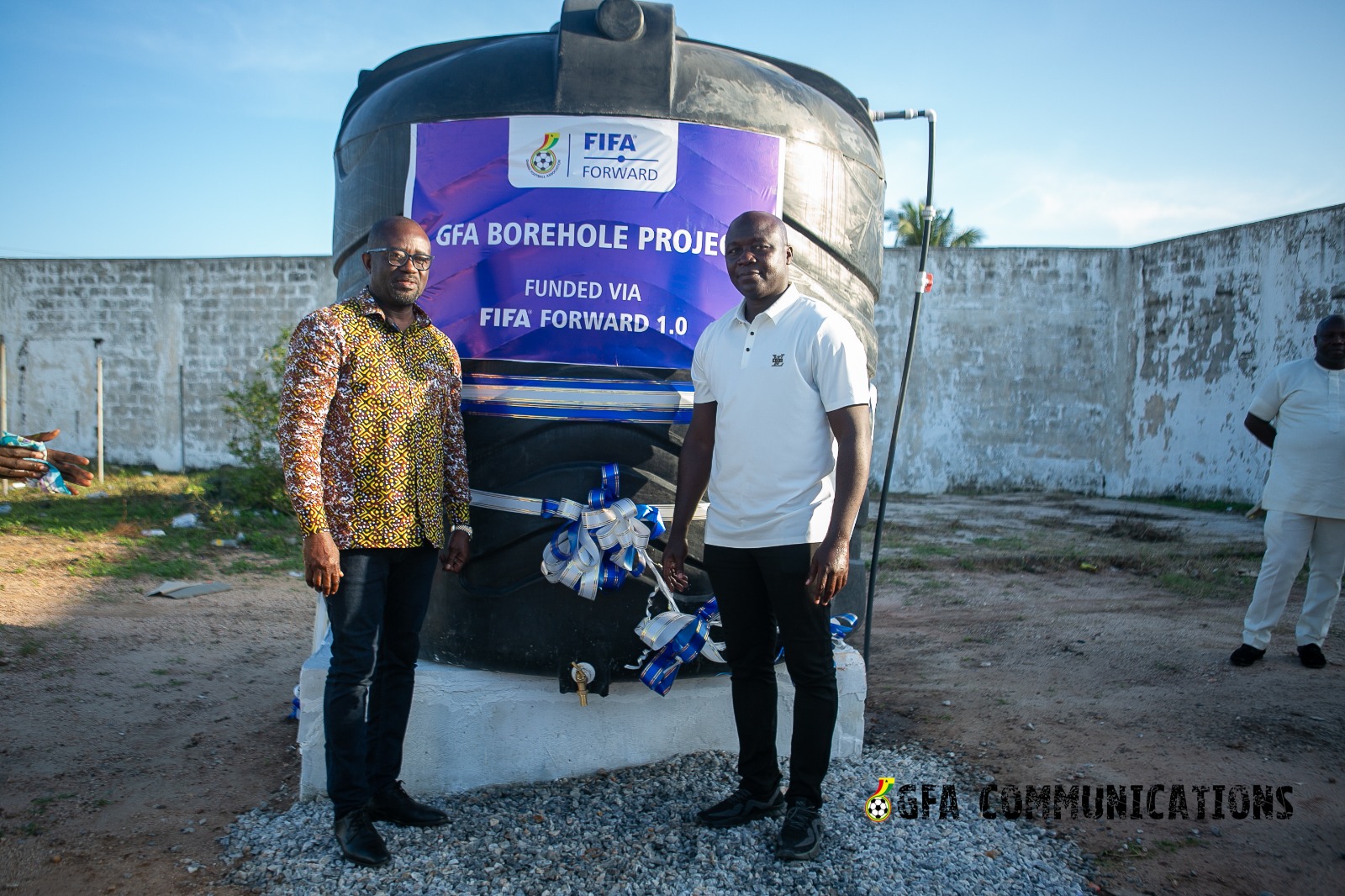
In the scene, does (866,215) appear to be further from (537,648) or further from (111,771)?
(111,771)

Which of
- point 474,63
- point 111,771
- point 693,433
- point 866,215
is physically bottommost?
point 111,771

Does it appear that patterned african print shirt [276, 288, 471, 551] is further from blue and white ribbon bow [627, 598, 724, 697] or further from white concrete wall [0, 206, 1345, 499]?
white concrete wall [0, 206, 1345, 499]

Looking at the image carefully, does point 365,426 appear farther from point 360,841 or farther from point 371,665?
point 360,841

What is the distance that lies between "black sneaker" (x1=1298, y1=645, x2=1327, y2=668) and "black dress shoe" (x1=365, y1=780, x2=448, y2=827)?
13.4ft

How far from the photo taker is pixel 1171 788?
296 cm

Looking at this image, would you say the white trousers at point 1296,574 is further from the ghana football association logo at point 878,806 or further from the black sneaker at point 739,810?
the black sneaker at point 739,810

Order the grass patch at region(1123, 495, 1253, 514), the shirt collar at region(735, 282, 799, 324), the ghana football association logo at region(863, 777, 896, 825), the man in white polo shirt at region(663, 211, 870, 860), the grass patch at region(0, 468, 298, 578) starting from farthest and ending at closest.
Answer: the grass patch at region(1123, 495, 1253, 514) → the grass patch at region(0, 468, 298, 578) → the ghana football association logo at region(863, 777, 896, 825) → the shirt collar at region(735, 282, 799, 324) → the man in white polo shirt at region(663, 211, 870, 860)

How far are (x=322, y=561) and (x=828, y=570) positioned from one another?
133 cm

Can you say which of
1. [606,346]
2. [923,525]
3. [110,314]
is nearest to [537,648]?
[606,346]

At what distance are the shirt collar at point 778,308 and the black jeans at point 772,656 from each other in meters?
0.65

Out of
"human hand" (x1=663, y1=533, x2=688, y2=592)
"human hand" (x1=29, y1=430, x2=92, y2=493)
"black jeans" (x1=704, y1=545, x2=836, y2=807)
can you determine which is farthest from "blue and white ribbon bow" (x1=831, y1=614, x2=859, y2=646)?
"human hand" (x1=29, y1=430, x2=92, y2=493)

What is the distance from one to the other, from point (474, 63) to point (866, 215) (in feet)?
4.85

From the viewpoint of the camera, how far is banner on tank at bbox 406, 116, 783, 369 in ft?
9.54

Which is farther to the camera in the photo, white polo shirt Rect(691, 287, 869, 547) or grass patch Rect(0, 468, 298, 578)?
grass patch Rect(0, 468, 298, 578)
